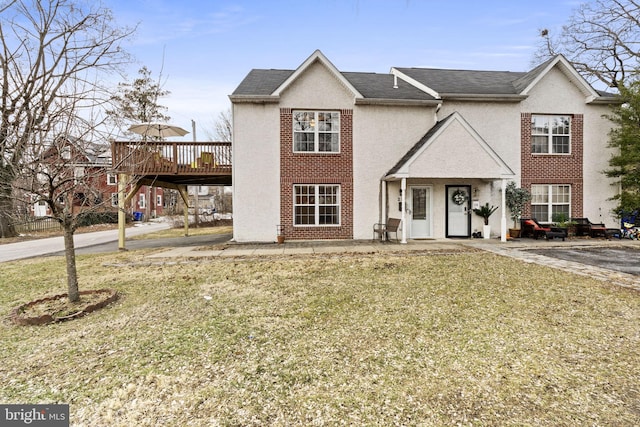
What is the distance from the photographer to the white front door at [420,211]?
13195 mm

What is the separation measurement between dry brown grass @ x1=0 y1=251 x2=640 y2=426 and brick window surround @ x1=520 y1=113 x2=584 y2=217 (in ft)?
27.4

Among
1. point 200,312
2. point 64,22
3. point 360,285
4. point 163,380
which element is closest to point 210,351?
point 163,380

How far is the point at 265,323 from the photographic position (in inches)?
183

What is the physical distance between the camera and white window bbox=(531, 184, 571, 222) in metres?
13.7

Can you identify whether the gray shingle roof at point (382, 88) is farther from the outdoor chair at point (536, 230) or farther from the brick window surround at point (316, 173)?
the outdoor chair at point (536, 230)

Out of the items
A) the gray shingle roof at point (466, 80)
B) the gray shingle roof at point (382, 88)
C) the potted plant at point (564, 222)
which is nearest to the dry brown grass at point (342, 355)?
the potted plant at point (564, 222)

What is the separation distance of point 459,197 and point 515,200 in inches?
91.0

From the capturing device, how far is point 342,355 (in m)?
3.64

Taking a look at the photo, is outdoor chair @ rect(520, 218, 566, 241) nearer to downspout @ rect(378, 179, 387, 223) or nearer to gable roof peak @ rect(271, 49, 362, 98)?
A: downspout @ rect(378, 179, 387, 223)

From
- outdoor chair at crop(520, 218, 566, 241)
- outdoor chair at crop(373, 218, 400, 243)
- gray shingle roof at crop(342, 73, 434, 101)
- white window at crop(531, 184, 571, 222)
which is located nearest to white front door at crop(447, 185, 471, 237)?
outdoor chair at crop(520, 218, 566, 241)

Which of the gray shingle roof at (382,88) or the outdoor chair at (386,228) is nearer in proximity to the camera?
the outdoor chair at (386,228)

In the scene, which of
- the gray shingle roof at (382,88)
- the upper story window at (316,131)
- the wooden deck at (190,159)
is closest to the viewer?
the wooden deck at (190,159)

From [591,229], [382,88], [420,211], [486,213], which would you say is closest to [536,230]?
[486,213]

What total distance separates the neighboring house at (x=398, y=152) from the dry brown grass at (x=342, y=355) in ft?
20.8
